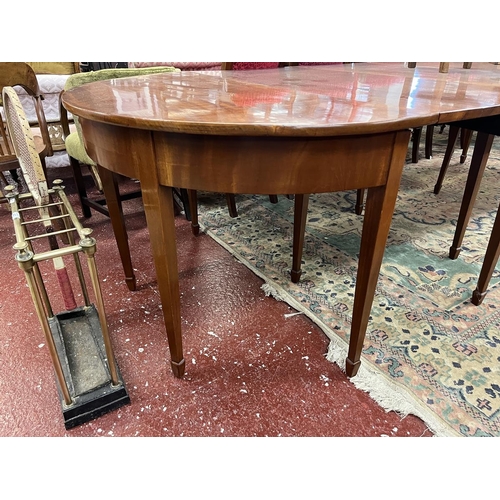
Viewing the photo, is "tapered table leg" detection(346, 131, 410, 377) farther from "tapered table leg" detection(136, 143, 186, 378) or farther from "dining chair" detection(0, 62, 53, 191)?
"dining chair" detection(0, 62, 53, 191)

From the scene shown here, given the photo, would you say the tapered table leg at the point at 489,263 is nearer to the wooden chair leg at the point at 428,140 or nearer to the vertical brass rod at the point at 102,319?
the vertical brass rod at the point at 102,319

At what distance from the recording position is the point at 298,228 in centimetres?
148

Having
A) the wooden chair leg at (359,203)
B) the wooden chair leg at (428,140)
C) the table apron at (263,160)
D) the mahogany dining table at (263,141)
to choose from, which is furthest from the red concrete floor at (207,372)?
the wooden chair leg at (428,140)

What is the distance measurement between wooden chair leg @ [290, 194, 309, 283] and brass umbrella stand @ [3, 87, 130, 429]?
0.77 m

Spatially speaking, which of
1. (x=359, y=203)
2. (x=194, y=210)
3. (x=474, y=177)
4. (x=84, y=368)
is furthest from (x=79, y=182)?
(x=474, y=177)

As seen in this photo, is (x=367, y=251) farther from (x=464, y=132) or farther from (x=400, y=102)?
(x=464, y=132)

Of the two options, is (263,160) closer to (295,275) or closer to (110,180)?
(110,180)

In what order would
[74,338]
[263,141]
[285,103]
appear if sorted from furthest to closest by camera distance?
1. [74,338]
2. [285,103]
3. [263,141]

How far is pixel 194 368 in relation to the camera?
1.17 m

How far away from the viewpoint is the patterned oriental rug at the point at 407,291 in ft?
3.51

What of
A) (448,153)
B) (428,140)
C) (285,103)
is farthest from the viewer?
(428,140)

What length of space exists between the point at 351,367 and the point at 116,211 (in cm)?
95

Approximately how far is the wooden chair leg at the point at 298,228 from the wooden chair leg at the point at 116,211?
65 cm

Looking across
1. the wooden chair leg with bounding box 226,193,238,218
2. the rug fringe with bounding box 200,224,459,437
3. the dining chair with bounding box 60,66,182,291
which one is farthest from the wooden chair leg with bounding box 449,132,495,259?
the dining chair with bounding box 60,66,182,291
